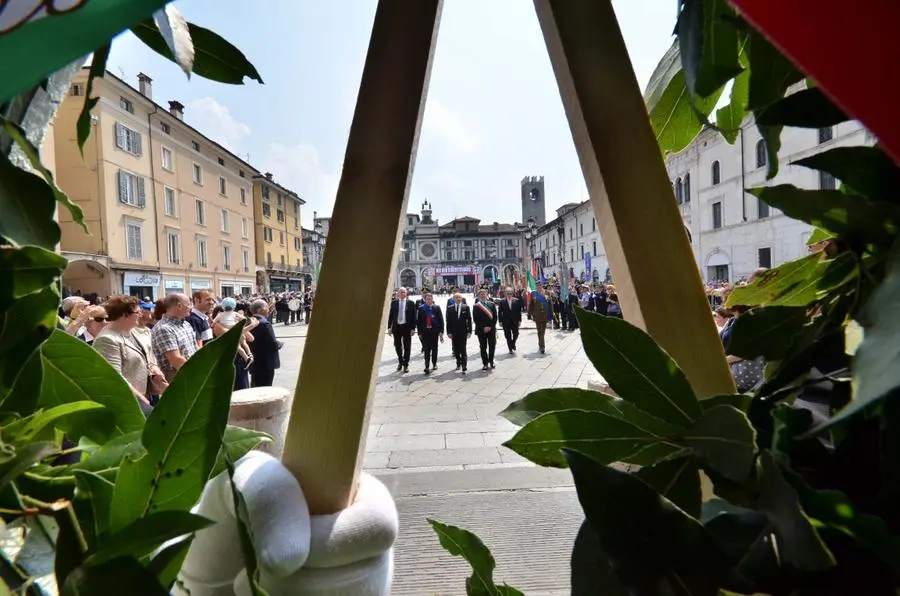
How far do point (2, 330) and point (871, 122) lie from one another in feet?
1.97

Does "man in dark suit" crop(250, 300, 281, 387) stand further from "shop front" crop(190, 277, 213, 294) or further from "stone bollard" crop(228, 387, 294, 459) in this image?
"shop front" crop(190, 277, 213, 294)

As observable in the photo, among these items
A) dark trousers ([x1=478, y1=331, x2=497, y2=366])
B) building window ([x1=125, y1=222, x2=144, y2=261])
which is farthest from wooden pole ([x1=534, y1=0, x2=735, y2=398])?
building window ([x1=125, y1=222, x2=144, y2=261])

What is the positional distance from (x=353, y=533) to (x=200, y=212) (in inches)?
1365

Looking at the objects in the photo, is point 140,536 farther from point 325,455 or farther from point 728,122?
point 728,122

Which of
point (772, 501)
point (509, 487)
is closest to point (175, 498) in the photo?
point (772, 501)

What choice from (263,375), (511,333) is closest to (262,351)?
(263,375)

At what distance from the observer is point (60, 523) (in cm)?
38

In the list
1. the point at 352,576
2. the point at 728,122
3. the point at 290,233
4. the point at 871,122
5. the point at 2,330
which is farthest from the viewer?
the point at 290,233

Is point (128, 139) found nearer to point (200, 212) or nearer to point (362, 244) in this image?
point (200, 212)

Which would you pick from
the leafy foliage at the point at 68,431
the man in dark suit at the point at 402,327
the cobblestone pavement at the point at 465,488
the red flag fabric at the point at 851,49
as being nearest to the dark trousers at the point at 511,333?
the man in dark suit at the point at 402,327

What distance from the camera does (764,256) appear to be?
87.2 ft

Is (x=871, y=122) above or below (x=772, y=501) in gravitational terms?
above

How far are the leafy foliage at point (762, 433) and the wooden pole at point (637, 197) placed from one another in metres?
0.22

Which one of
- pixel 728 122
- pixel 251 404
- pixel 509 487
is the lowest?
pixel 509 487
